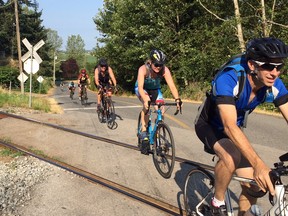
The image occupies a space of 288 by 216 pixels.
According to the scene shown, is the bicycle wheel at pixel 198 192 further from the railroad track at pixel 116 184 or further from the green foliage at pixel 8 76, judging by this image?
the green foliage at pixel 8 76

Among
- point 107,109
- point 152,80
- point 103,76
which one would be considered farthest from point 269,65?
point 103,76

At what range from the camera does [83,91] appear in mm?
17938

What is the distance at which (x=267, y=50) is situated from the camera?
2715mm

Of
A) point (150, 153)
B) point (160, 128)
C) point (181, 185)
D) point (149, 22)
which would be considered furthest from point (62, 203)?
point (149, 22)

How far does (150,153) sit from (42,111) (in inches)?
311

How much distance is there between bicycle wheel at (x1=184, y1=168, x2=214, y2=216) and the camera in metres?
3.66

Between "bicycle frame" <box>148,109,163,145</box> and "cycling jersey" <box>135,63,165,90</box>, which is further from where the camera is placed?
"cycling jersey" <box>135,63,165,90</box>

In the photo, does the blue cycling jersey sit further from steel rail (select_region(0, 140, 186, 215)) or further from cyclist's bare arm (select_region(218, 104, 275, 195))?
steel rail (select_region(0, 140, 186, 215))

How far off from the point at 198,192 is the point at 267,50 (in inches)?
74.2

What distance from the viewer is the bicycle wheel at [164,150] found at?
570 centimetres

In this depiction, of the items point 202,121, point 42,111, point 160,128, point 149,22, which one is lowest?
point 42,111

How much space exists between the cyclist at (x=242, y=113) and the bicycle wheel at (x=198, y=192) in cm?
29

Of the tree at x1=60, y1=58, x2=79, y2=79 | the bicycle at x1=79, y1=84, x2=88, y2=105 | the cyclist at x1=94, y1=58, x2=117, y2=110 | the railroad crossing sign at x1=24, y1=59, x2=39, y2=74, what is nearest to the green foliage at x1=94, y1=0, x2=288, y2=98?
the bicycle at x1=79, y1=84, x2=88, y2=105

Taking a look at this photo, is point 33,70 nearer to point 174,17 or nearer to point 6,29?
point 174,17
